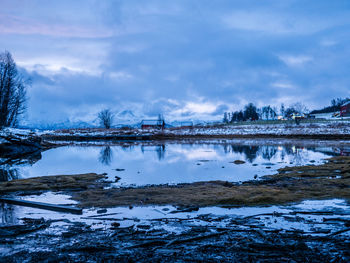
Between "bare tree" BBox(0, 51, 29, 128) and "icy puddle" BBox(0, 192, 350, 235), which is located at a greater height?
"bare tree" BBox(0, 51, 29, 128)

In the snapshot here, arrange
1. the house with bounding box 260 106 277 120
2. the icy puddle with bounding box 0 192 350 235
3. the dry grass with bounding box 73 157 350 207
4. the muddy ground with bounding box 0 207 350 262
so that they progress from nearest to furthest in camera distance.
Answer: the muddy ground with bounding box 0 207 350 262 < the icy puddle with bounding box 0 192 350 235 < the dry grass with bounding box 73 157 350 207 < the house with bounding box 260 106 277 120

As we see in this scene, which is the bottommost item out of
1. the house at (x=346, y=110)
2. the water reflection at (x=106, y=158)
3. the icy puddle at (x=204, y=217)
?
the icy puddle at (x=204, y=217)

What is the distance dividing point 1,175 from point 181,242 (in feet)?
51.6

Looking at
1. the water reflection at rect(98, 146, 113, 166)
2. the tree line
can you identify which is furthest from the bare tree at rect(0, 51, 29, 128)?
the tree line

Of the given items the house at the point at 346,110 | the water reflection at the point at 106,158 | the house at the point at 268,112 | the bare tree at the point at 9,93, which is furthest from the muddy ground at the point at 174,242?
the house at the point at 268,112

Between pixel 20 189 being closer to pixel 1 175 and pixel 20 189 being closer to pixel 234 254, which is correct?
pixel 1 175

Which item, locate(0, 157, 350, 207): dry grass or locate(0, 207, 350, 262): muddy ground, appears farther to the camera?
locate(0, 157, 350, 207): dry grass

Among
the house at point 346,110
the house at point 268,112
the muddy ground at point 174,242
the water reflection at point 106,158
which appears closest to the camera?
the muddy ground at point 174,242

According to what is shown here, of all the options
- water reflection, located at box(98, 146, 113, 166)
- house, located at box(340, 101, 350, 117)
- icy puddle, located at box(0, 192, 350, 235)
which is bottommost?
icy puddle, located at box(0, 192, 350, 235)

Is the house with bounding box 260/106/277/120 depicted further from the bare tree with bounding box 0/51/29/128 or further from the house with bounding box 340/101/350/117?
the bare tree with bounding box 0/51/29/128

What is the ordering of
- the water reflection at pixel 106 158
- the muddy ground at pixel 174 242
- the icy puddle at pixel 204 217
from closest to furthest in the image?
the muddy ground at pixel 174 242 → the icy puddle at pixel 204 217 → the water reflection at pixel 106 158

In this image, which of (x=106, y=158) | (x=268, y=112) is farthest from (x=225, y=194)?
(x=268, y=112)

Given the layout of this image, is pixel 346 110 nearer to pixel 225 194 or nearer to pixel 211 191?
pixel 211 191

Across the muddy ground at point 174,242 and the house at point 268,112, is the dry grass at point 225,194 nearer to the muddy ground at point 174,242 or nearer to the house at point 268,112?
the muddy ground at point 174,242
